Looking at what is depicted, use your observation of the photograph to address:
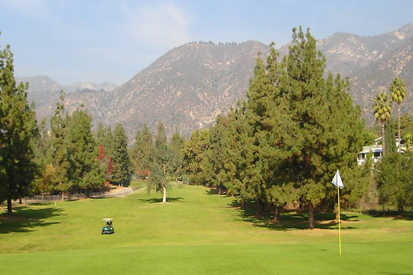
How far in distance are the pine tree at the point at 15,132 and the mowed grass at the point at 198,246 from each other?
4520mm

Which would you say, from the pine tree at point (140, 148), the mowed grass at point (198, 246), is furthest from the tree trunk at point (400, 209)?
the pine tree at point (140, 148)

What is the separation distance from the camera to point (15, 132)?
178 ft

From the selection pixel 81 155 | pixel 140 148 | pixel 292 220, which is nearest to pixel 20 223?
pixel 292 220

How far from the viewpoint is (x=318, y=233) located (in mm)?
38750

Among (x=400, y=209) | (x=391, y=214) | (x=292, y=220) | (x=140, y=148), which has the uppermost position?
(x=140, y=148)

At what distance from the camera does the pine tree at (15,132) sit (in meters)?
53.2

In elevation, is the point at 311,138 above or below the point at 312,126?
below

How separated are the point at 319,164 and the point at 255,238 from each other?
8.54m

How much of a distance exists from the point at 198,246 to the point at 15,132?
34794mm

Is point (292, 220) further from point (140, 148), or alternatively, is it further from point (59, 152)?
point (140, 148)

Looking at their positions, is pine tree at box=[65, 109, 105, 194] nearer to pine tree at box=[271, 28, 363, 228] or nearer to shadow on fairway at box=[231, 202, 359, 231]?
shadow on fairway at box=[231, 202, 359, 231]

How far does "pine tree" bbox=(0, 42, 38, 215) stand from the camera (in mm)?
53250

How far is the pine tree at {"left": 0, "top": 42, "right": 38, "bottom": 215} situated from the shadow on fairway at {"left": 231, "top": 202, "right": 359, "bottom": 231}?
28375 millimetres

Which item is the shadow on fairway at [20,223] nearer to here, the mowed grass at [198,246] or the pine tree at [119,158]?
the mowed grass at [198,246]
